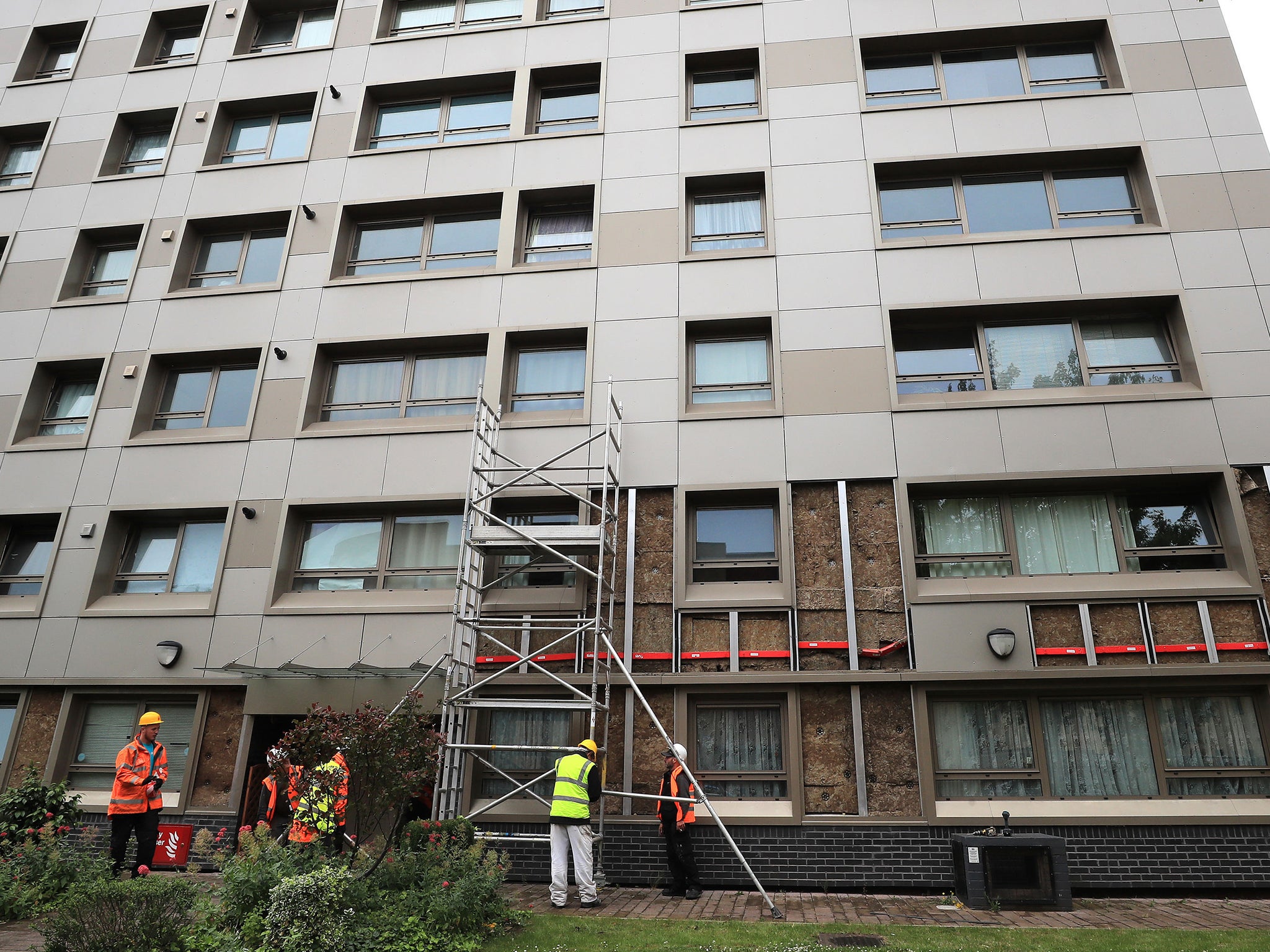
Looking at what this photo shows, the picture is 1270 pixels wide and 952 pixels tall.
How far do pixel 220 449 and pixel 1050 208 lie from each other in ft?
49.7

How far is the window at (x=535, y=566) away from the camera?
13.1 m

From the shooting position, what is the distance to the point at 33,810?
11.2m

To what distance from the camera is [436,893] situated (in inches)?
316

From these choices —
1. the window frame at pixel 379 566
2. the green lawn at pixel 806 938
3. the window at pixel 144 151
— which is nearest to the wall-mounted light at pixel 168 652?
the window frame at pixel 379 566

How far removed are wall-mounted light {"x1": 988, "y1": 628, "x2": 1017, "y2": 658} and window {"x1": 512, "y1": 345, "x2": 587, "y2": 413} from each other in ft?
24.1

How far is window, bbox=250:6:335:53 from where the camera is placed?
18672 mm

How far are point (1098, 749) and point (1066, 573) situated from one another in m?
2.48

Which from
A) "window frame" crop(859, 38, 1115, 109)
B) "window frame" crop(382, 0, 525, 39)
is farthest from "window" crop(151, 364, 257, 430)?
"window frame" crop(859, 38, 1115, 109)

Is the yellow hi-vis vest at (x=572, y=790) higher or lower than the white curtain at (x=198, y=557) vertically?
lower

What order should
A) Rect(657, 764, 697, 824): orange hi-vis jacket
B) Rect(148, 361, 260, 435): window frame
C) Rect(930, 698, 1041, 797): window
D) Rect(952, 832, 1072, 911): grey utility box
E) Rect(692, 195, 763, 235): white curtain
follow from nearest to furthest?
Rect(952, 832, 1072, 911): grey utility box
Rect(657, 764, 697, 824): orange hi-vis jacket
Rect(930, 698, 1041, 797): window
Rect(692, 195, 763, 235): white curtain
Rect(148, 361, 260, 435): window frame

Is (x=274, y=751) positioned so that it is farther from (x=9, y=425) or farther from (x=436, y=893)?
(x=9, y=425)

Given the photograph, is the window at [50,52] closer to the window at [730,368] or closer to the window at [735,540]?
the window at [730,368]

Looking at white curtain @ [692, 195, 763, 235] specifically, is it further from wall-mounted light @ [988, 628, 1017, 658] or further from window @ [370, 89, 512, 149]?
wall-mounted light @ [988, 628, 1017, 658]

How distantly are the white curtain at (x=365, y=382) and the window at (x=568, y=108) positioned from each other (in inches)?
224
